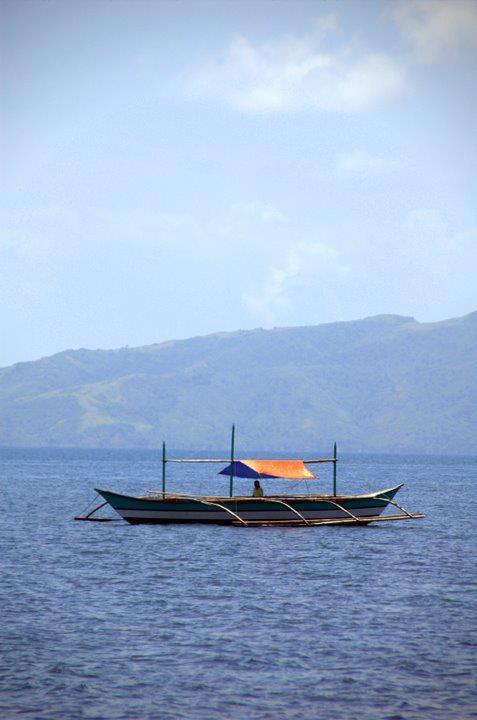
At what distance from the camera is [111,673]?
995 inches

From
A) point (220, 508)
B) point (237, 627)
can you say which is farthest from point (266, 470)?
point (237, 627)

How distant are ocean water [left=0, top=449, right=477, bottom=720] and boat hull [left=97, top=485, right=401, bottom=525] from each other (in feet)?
4.78

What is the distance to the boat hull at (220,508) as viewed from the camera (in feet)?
193

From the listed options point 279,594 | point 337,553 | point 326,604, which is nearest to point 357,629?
point 326,604

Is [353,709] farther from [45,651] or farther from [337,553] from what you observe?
[337,553]

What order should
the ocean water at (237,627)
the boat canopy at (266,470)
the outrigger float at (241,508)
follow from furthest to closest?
1. the boat canopy at (266,470)
2. the outrigger float at (241,508)
3. the ocean water at (237,627)

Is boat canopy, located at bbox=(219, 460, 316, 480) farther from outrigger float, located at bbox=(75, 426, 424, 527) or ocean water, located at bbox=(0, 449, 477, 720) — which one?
ocean water, located at bbox=(0, 449, 477, 720)

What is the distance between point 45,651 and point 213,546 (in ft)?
85.8

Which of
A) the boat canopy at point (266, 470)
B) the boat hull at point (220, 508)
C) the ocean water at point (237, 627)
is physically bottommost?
the ocean water at point (237, 627)

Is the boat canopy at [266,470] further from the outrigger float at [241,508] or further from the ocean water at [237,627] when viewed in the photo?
the ocean water at [237,627]

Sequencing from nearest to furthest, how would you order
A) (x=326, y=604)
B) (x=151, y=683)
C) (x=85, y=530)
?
(x=151, y=683) < (x=326, y=604) < (x=85, y=530)

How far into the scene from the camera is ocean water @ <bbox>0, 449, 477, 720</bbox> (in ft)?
76.1

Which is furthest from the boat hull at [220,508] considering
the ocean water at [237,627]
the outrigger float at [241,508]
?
the ocean water at [237,627]

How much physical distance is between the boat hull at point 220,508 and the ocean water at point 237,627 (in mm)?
Result: 1456
